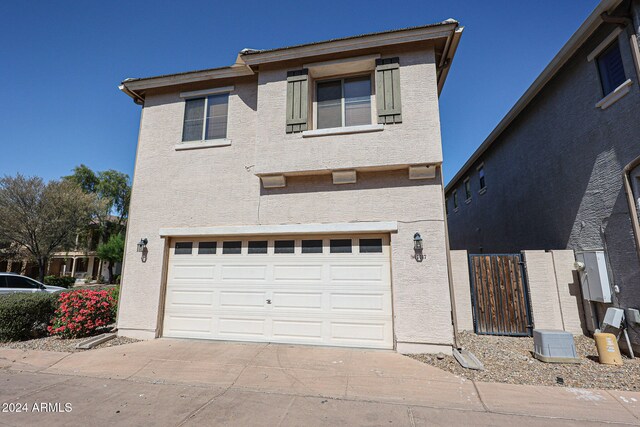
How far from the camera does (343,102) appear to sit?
7324 mm

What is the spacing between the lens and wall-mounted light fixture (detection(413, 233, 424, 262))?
6238 mm

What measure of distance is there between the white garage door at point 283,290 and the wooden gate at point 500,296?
287 cm

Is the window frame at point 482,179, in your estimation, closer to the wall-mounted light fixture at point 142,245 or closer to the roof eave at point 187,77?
the roof eave at point 187,77

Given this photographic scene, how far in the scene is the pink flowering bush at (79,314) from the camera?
7125 millimetres

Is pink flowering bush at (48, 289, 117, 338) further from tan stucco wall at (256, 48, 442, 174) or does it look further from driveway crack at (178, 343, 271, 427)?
tan stucco wall at (256, 48, 442, 174)

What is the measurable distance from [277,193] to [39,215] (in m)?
23.9

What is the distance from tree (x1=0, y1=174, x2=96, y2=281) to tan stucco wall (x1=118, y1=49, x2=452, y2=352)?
20082mm


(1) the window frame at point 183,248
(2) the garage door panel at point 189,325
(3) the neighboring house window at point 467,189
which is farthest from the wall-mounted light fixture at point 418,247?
(3) the neighboring house window at point 467,189

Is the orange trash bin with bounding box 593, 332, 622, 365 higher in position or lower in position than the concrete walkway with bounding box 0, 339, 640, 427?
higher

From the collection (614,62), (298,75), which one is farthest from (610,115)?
(298,75)

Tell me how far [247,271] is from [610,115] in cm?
872

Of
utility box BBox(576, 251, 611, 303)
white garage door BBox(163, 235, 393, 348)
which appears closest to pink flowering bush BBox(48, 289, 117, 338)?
white garage door BBox(163, 235, 393, 348)

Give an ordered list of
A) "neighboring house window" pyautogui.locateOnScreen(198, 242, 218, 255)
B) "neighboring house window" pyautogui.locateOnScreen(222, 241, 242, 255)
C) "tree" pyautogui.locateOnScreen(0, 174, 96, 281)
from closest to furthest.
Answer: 1. "neighboring house window" pyautogui.locateOnScreen(222, 241, 242, 255)
2. "neighboring house window" pyautogui.locateOnScreen(198, 242, 218, 255)
3. "tree" pyautogui.locateOnScreen(0, 174, 96, 281)

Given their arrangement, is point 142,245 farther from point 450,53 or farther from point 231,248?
point 450,53
